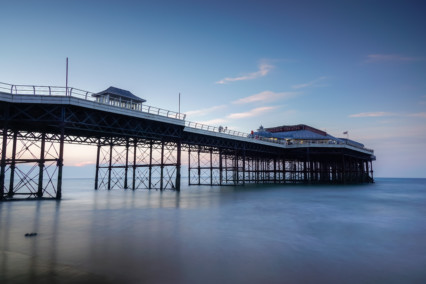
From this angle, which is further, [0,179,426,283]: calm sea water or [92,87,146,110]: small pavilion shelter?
[92,87,146,110]: small pavilion shelter

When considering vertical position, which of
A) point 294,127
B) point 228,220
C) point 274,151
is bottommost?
point 228,220

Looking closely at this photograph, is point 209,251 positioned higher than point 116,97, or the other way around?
point 116,97

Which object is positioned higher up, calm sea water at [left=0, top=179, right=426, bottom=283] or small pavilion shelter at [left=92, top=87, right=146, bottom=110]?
small pavilion shelter at [left=92, top=87, right=146, bottom=110]

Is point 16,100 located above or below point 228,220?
above

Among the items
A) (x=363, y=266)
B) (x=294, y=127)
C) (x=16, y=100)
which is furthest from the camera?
(x=294, y=127)

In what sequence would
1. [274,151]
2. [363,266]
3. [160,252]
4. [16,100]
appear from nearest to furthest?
[363,266], [160,252], [16,100], [274,151]

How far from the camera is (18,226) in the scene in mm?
14148

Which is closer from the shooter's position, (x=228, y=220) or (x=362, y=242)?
(x=362, y=242)

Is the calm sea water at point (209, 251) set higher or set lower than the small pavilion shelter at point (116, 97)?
lower

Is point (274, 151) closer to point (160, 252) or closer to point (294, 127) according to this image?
point (294, 127)

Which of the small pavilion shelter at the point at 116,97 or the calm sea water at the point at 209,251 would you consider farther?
the small pavilion shelter at the point at 116,97

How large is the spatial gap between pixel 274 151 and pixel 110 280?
64426 mm

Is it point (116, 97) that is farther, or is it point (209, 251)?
point (116, 97)

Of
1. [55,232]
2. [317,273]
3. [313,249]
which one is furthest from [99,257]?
[313,249]
